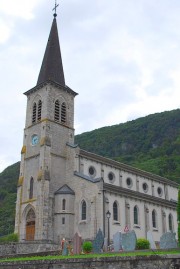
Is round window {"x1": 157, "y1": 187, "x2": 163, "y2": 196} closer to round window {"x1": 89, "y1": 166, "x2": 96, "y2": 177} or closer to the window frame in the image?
round window {"x1": 89, "y1": 166, "x2": 96, "y2": 177}

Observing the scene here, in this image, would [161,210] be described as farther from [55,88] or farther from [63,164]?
[55,88]

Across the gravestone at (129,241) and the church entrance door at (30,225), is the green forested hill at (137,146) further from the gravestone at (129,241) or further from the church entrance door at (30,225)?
the gravestone at (129,241)

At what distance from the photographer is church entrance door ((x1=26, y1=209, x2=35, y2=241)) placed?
42031 mm

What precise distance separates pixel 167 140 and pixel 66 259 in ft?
404

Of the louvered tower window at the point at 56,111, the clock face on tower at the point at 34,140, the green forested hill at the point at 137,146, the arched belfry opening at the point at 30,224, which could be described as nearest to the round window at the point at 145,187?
the louvered tower window at the point at 56,111

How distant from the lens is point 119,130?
516 feet

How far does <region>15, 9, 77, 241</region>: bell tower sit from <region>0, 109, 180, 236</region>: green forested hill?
5216cm

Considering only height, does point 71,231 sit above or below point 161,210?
below

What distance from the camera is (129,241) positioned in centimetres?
2097

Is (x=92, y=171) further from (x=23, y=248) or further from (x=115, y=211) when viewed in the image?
(x=23, y=248)

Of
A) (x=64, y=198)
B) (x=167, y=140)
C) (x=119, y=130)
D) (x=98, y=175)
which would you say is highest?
(x=119, y=130)

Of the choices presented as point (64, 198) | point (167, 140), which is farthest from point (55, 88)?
point (167, 140)

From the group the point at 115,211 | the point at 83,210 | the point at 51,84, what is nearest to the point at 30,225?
the point at 83,210

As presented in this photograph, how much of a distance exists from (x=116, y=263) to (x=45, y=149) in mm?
31803
